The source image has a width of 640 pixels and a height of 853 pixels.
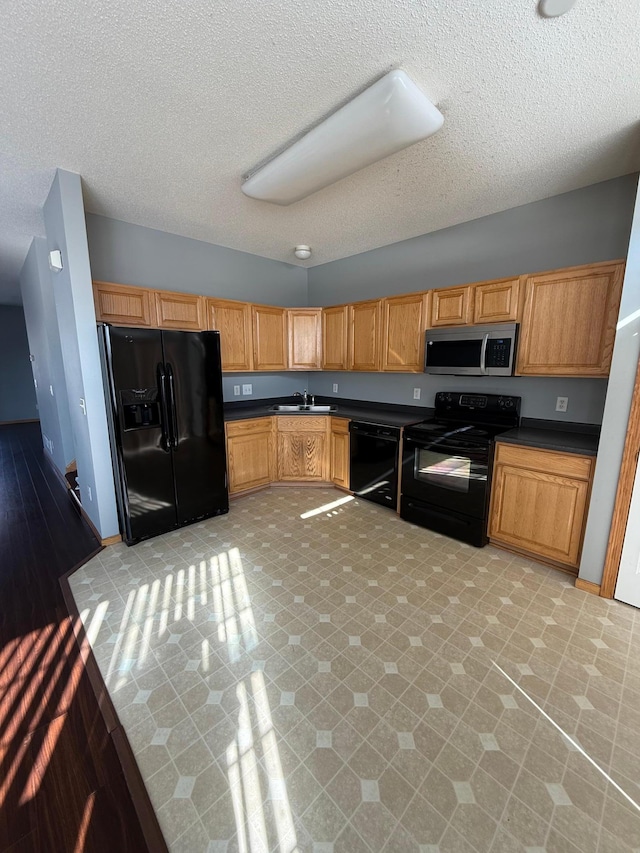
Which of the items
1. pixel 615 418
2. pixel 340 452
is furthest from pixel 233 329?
pixel 615 418

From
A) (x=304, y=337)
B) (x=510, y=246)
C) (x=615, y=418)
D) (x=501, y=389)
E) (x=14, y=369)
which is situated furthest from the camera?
(x=14, y=369)

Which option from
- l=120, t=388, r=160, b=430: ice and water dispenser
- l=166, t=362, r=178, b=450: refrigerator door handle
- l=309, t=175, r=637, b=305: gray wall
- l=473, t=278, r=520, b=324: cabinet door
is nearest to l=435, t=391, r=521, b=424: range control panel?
l=473, t=278, r=520, b=324: cabinet door

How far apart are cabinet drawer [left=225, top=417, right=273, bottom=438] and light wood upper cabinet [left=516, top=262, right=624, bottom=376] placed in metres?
2.57

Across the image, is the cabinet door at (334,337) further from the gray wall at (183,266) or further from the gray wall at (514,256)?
the gray wall at (183,266)

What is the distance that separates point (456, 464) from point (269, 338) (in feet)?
8.69

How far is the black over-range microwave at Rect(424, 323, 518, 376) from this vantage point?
276cm

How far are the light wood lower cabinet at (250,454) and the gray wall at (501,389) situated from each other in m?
1.27

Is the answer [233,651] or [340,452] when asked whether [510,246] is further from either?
[233,651]

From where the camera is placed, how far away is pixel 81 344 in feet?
8.37

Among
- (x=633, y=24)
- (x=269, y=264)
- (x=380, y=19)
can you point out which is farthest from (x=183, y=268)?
(x=633, y=24)

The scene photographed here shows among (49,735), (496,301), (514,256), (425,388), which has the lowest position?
(49,735)

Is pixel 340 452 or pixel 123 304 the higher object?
pixel 123 304

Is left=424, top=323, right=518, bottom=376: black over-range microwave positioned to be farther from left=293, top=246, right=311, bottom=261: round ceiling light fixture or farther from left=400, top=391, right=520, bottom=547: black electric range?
left=293, top=246, right=311, bottom=261: round ceiling light fixture

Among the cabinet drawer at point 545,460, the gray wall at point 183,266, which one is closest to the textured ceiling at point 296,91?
the gray wall at point 183,266
